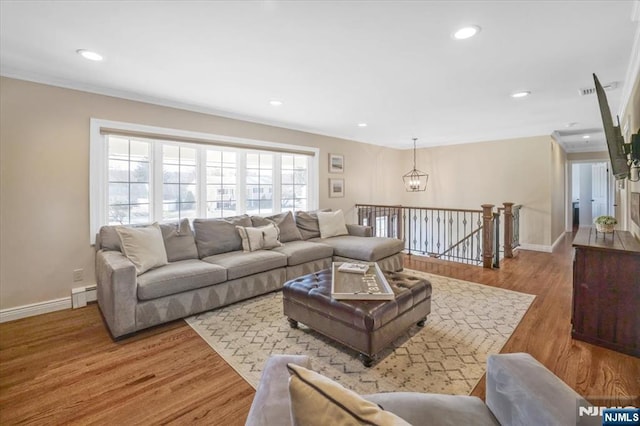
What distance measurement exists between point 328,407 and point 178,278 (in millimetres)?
2648

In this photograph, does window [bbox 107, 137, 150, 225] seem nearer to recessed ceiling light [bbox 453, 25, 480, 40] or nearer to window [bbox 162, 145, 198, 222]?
window [bbox 162, 145, 198, 222]

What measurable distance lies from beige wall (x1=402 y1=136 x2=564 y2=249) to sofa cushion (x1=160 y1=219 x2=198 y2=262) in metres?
5.94

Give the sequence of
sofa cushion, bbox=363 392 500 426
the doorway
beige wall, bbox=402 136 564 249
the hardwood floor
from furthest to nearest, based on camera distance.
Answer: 1. the doorway
2. beige wall, bbox=402 136 564 249
3. the hardwood floor
4. sofa cushion, bbox=363 392 500 426

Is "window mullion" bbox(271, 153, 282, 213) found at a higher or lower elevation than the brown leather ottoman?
higher

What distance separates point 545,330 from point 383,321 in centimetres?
164

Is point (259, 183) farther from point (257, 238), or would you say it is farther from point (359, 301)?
point (359, 301)

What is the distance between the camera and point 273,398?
3.12 ft

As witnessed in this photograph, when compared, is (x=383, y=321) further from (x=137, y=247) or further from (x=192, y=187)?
(x=192, y=187)

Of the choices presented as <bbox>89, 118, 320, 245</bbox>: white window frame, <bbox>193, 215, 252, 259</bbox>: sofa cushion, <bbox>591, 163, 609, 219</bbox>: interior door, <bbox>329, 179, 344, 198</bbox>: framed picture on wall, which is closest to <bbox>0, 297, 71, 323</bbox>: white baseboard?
<bbox>89, 118, 320, 245</bbox>: white window frame

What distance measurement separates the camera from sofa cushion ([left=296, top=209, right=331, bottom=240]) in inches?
190

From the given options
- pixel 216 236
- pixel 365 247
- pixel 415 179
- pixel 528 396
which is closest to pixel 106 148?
pixel 216 236

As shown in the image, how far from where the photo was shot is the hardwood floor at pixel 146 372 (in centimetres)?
174

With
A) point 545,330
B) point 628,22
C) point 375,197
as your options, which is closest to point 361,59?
point 628,22

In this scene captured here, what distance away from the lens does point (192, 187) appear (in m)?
4.18
